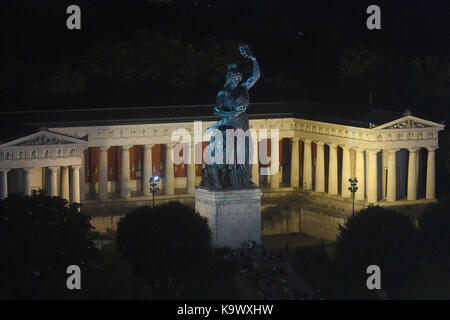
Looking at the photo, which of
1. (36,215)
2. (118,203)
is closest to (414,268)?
(36,215)

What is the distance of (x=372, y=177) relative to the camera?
17175 cm

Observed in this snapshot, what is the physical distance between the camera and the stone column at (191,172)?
17580 cm

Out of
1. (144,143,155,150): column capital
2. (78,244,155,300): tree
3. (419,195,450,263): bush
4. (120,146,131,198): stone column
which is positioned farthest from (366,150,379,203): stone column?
(78,244,155,300): tree

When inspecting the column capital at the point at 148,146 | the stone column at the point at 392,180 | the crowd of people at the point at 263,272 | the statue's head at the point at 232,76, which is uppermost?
the statue's head at the point at 232,76

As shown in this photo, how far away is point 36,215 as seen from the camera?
435 feet

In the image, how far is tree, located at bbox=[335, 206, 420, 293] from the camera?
13850cm

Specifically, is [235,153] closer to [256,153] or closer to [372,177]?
[372,177]

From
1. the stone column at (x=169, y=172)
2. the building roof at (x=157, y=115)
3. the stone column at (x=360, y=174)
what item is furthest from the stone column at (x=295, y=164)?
the stone column at (x=169, y=172)

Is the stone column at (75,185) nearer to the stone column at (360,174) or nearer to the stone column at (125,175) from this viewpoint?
the stone column at (125,175)

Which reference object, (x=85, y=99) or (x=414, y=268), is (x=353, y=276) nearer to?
(x=414, y=268)

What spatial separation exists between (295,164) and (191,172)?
9266 millimetres

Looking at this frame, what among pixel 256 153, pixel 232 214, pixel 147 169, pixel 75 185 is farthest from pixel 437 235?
pixel 256 153

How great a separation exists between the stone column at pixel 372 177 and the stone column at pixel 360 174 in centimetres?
88

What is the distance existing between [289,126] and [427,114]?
13020mm
